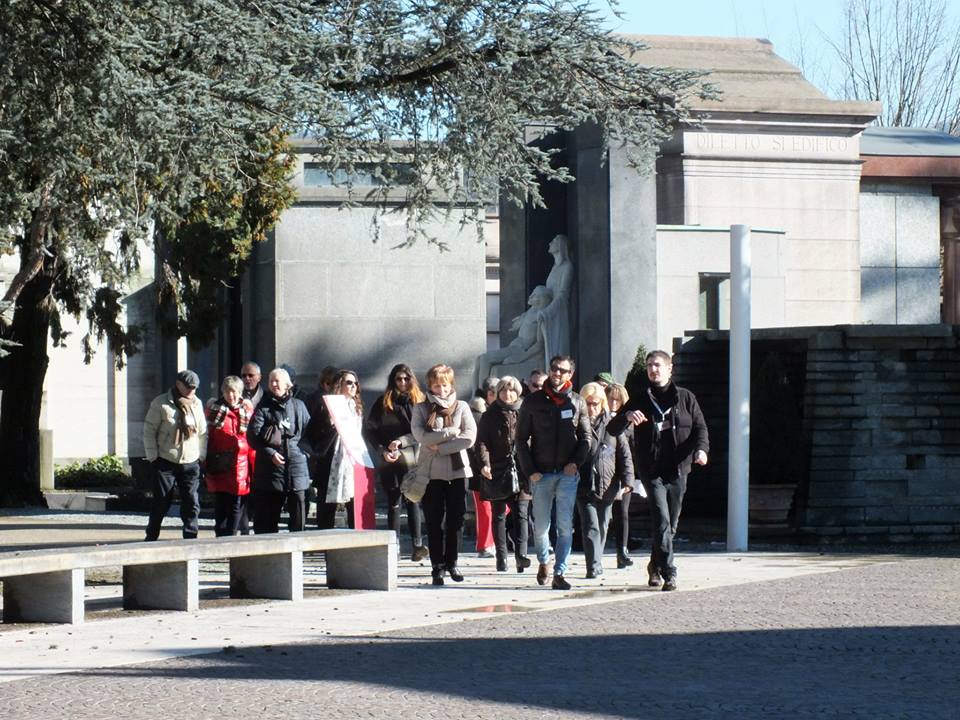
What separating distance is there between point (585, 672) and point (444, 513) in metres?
5.14

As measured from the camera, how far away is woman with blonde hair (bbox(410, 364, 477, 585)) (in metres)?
14.6

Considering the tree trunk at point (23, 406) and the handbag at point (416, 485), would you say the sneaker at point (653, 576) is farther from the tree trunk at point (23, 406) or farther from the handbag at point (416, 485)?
the tree trunk at point (23, 406)

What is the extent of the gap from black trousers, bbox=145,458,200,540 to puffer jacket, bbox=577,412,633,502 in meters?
4.12

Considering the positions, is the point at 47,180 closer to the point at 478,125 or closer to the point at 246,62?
the point at 246,62

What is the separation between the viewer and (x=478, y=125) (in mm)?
14891

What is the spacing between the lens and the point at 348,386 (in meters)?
16.3

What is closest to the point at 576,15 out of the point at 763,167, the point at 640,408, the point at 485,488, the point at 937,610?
the point at 640,408

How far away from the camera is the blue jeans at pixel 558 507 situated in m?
14.4

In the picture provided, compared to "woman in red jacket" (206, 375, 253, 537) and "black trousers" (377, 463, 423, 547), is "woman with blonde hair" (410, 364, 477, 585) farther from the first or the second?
"woman in red jacket" (206, 375, 253, 537)

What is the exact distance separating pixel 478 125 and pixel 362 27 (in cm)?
132

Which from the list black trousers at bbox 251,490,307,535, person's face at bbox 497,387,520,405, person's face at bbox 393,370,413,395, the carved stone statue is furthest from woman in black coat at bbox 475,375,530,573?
the carved stone statue

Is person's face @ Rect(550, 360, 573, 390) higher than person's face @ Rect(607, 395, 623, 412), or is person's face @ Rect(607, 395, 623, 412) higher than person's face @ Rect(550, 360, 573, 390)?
person's face @ Rect(550, 360, 573, 390)

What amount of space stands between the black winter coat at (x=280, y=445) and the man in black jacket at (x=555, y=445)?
7.44 feet

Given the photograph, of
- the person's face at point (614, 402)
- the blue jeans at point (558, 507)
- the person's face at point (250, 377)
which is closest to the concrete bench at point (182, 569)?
the blue jeans at point (558, 507)
